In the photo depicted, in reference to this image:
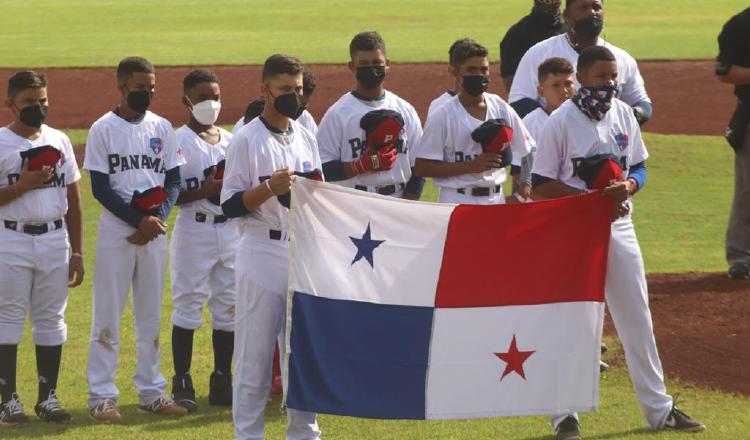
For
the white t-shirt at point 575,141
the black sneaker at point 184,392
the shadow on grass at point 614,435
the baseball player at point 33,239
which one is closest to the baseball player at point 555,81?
the white t-shirt at point 575,141

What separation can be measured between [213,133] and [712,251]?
6.60m

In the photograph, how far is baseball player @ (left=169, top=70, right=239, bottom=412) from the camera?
346 inches

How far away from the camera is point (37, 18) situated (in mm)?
44031

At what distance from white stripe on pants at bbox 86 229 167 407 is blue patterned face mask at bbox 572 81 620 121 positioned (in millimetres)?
2884

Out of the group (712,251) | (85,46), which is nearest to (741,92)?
(712,251)

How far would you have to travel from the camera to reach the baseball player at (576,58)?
9203mm

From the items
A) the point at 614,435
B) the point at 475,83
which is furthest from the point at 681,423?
the point at 475,83

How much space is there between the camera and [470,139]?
8.25m

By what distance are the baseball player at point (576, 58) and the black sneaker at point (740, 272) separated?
295 cm

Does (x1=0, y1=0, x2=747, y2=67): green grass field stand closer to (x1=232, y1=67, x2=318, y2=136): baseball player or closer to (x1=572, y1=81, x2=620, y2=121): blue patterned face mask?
(x1=232, y1=67, x2=318, y2=136): baseball player

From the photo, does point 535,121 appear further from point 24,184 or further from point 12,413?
point 12,413

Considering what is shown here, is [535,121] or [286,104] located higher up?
[286,104]

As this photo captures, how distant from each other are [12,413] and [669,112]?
18207 millimetres

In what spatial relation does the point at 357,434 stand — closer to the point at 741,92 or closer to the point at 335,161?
the point at 335,161
